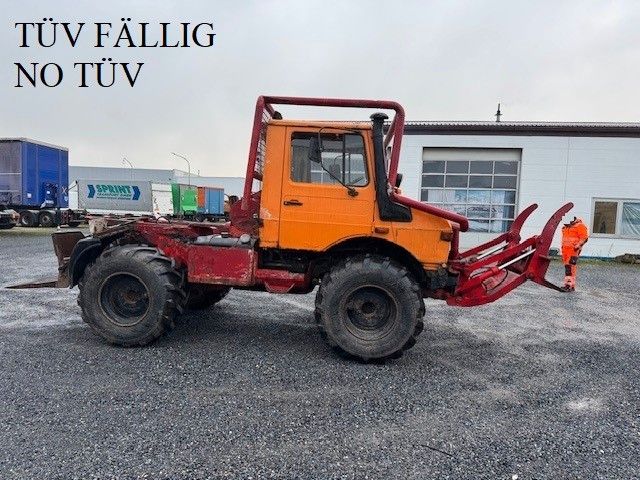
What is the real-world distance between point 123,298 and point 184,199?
78.6ft

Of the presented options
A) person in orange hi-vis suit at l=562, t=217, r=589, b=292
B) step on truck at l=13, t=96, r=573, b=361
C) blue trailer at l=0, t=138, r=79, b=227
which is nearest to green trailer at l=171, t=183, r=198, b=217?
blue trailer at l=0, t=138, r=79, b=227

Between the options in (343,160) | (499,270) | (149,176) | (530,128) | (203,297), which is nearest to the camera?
(343,160)

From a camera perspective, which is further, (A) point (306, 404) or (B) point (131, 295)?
(B) point (131, 295)

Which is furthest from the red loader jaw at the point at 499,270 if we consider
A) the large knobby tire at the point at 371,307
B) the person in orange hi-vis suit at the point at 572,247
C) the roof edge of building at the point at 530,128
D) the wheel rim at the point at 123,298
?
the roof edge of building at the point at 530,128

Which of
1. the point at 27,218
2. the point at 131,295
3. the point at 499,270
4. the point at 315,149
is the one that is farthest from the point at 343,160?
the point at 27,218

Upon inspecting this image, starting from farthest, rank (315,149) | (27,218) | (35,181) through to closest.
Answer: (27,218) < (35,181) < (315,149)

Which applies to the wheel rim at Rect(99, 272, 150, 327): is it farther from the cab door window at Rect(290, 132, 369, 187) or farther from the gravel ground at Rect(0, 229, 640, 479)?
the cab door window at Rect(290, 132, 369, 187)

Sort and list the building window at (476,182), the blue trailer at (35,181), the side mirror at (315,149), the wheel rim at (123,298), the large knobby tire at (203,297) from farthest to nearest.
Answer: the blue trailer at (35,181)
the building window at (476,182)
the large knobby tire at (203,297)
the wheel rim at (123,298)
the side mirror at (315,149)

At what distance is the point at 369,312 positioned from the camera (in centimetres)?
493

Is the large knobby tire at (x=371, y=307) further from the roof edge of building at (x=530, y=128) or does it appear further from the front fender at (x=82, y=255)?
the roof edge of building at (x=530, y=128)

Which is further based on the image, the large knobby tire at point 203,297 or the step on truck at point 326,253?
the large knobby tire at point 203,297

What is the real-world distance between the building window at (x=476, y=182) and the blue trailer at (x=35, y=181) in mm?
17427

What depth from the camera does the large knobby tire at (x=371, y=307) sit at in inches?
185

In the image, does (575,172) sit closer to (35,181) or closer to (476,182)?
(476,182)
